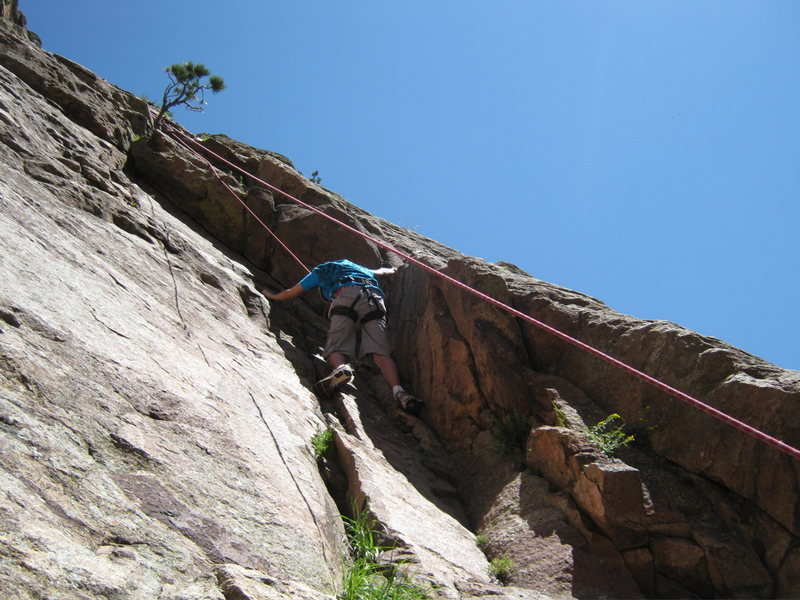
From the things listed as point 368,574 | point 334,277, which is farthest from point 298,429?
point 334,277

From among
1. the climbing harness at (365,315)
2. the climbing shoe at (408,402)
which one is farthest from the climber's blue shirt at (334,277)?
the climbing shoe at (408,402)

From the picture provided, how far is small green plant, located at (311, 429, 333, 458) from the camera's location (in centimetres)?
515

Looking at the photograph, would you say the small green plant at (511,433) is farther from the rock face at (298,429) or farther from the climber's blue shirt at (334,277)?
the climber's blue shirt at (334,277)

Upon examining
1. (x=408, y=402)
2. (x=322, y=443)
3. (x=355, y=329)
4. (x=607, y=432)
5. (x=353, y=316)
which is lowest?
(x=322, y=443)

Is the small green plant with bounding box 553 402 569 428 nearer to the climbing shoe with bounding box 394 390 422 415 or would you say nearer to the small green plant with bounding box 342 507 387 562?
the climbing shoe with bounding box 394 390 422 415

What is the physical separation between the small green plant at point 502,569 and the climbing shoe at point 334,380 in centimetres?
240

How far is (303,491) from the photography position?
13.9 feet

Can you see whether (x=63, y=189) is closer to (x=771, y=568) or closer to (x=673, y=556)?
(x=673, y=556)

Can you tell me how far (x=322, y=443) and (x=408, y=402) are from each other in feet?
5.51

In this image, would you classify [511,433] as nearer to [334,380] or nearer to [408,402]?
[408,402]

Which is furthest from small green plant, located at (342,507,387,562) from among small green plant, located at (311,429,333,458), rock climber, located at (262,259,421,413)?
rock climber, located at (262,259,421,413)

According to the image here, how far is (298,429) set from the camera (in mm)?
5195

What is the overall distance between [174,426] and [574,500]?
3.02 meters

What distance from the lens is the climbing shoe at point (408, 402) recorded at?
675 centimetres
